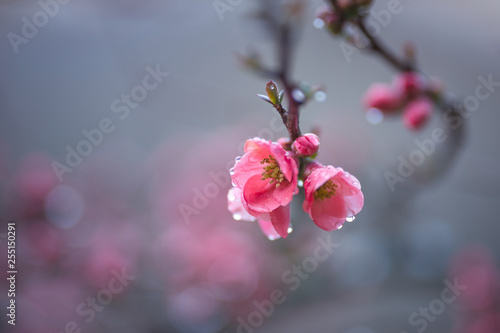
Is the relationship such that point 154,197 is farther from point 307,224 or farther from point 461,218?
point 461,218

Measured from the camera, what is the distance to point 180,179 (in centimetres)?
153

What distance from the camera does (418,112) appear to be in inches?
35.5

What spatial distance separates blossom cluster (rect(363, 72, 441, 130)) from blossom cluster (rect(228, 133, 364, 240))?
19.8 inches

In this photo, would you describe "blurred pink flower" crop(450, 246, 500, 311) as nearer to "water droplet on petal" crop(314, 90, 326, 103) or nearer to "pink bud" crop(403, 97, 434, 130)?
"pink bud" crop(403, 97, 434, 130)

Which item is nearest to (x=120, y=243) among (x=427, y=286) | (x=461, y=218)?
(x=427, y=286)

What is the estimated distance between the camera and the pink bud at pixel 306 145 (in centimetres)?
46

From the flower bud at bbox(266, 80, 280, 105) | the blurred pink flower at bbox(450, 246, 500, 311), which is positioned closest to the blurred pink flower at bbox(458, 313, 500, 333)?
the blurred pink flower at bbox(450, 246, 500, 311)

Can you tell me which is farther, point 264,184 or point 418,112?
point 418,112

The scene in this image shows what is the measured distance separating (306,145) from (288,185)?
0.06 m

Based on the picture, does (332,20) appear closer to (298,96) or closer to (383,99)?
(298,96)

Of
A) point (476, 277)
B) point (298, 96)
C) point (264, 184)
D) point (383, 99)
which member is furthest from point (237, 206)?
point (476, 277)

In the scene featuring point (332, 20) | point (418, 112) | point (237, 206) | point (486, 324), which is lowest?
point (486, 324)

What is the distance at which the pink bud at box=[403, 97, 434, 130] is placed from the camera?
895mm

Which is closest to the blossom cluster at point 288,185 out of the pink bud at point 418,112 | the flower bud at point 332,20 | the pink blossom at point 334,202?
the pink blossom at point 334,202
